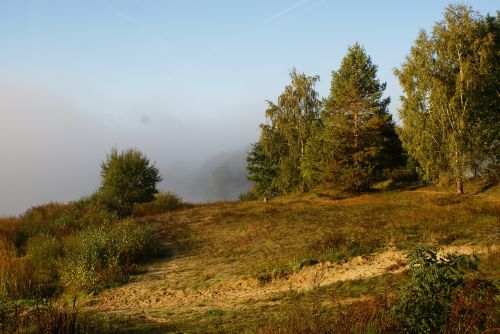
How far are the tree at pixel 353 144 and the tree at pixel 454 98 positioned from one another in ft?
10.3

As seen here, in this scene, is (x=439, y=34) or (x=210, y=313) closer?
(x=210, y=313)

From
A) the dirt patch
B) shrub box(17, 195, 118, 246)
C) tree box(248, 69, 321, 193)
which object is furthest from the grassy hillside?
tree box(248, 69, 321, 193)

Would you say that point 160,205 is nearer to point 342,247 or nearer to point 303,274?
point 342,247

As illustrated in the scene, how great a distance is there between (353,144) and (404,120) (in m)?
4.38

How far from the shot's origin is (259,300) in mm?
9797

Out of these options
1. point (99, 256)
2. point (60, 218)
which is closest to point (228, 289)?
point (99, 256)

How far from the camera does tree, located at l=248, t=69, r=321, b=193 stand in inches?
1550

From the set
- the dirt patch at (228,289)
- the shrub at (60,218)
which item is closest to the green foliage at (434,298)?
the dirt patch at (228,289)

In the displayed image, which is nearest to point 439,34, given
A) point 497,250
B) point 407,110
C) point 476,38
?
point 476,38

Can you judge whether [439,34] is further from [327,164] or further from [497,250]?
[497,250]

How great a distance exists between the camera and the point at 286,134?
3938 cm

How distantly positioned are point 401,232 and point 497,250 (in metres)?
4.36

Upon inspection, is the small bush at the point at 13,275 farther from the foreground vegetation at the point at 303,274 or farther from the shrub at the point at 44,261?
the foreground vegetation at the point at 303,274

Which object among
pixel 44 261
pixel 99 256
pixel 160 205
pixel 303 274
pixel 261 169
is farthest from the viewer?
pixel 261 169
